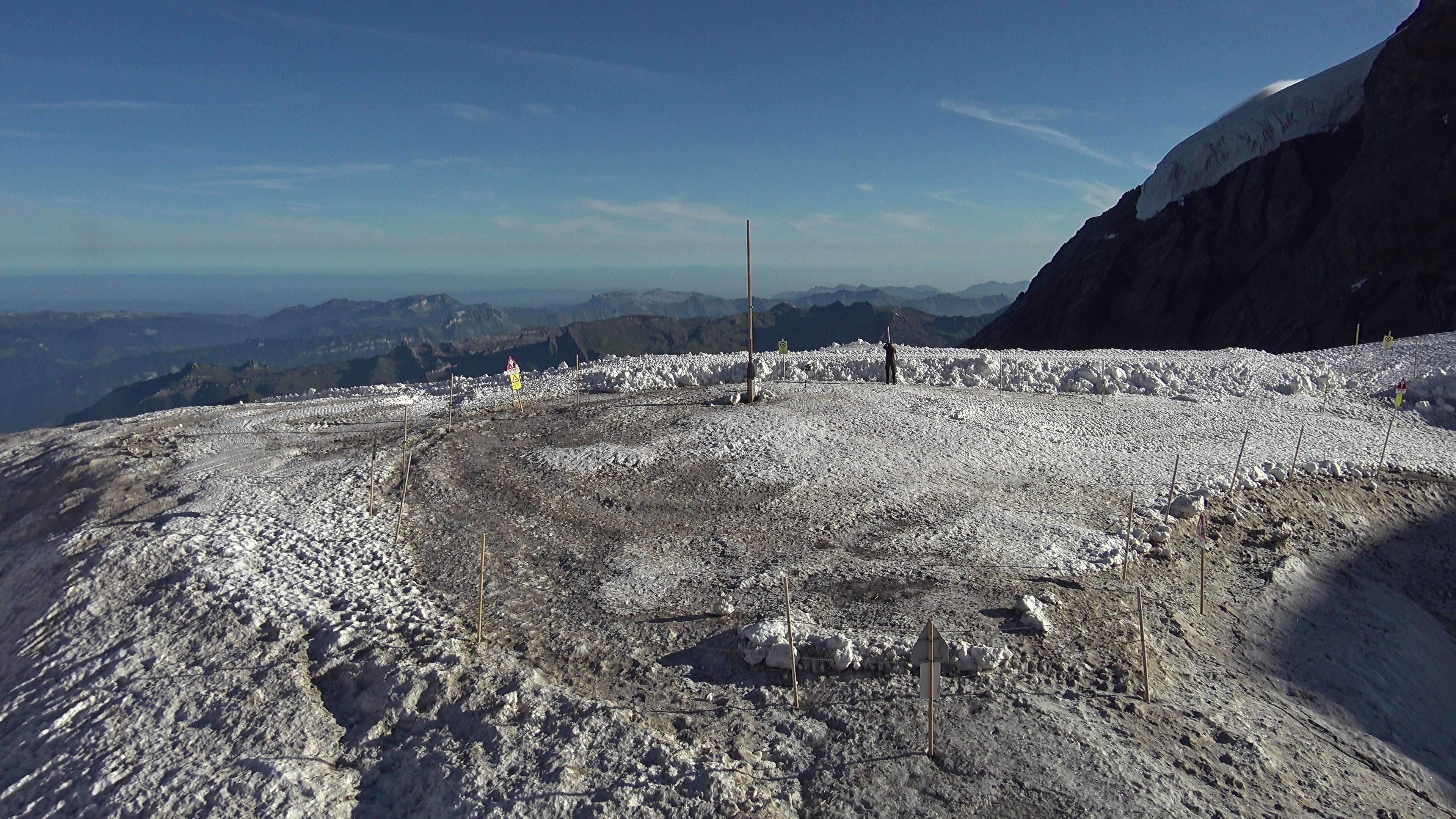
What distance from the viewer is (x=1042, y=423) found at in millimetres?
19578

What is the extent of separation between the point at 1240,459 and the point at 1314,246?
43.7 metres

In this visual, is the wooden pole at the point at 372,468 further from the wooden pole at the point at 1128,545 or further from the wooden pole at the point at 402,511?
the wooden pole at the point at 1128,545

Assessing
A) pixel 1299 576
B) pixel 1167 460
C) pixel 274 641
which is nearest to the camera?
pixel 274 641

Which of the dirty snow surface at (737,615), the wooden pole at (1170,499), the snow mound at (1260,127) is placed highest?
the snow mound at (1260,127)

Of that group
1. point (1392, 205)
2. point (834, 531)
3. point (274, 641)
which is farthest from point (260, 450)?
point (1392, 205)

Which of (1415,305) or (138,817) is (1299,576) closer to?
(138,817)

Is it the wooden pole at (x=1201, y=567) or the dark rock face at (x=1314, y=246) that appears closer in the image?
the wooden pole at (x=1201, y=567)

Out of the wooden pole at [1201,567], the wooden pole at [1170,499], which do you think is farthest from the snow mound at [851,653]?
the wooden pole at [1170,499]

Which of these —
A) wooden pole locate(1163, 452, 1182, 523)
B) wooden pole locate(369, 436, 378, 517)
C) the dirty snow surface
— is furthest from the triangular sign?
wooden pole locate(369, 436, 378, 517)

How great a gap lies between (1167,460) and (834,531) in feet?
30.0

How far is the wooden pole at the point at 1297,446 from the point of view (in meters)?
16.5

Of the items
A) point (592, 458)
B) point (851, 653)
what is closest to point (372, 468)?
point (592, 458)

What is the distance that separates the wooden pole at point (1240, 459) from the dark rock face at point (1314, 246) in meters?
30.2

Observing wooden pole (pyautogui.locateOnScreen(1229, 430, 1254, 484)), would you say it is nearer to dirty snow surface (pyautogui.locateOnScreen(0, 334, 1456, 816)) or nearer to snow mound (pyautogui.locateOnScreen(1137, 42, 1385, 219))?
dirty snow surface (pyautogui.locateOnScreen(0, 334, 1456, 816))
